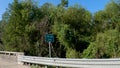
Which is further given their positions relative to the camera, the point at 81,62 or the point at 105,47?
the point at 105,47

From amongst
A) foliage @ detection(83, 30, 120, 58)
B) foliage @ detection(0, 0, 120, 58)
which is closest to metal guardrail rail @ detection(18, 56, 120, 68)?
foliage @ detection(83, 30, 120, 58)

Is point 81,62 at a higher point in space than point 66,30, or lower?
lower

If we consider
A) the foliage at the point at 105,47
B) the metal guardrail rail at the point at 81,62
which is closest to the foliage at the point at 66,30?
the foliage at the point at 105,47

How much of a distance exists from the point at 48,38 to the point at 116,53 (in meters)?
9.42

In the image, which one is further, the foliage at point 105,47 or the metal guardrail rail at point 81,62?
the foliage at point 105,47

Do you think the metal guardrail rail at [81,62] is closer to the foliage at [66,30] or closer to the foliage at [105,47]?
the foliage at [105,47]

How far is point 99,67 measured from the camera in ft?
40.1

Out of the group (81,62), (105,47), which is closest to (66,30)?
(105,47)

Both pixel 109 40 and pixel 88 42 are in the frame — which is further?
pixel 88 42

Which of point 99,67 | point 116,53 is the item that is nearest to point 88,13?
point 116,53

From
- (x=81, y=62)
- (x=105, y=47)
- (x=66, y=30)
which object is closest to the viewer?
(x=81, y=62)

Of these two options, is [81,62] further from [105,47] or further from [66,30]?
[66,30]

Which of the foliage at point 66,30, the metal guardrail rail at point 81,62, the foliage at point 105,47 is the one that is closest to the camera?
the metal guardrail rail at point 81,62

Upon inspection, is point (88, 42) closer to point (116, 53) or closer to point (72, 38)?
point (72, 38)
